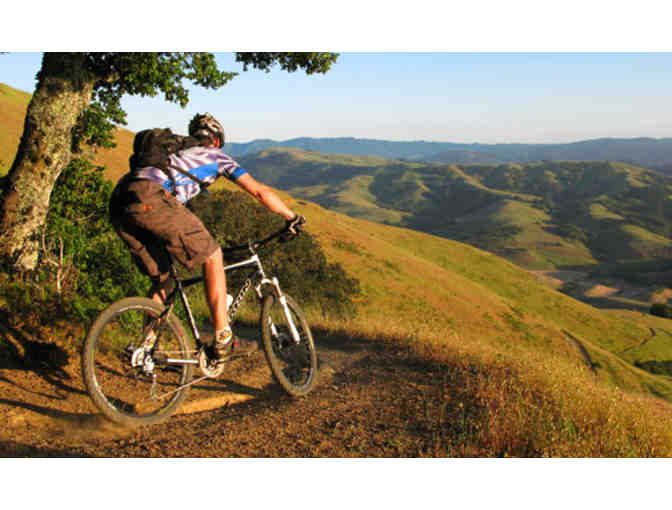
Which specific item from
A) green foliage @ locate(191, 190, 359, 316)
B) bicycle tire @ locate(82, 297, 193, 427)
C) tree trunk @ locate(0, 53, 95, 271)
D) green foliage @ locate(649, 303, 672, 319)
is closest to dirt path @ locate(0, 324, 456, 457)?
bicycle tire @ locate(82, 297, 193, 427)

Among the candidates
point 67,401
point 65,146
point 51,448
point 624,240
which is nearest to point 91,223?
point 65,146

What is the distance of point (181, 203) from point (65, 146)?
4.05m

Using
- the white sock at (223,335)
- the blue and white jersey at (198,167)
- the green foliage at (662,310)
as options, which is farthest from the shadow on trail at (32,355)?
the green foliage at (662,310)

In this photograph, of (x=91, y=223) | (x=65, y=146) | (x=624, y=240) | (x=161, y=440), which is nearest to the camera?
(x=161, y=440)

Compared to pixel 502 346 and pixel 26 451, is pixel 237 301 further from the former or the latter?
pixel 502 346

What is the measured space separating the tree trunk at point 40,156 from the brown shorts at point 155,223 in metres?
3.36

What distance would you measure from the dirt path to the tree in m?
2.03

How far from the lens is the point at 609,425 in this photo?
4.44m

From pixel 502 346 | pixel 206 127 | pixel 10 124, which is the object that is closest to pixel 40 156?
pixel 206 127

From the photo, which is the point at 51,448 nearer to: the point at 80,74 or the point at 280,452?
the point at 280,452

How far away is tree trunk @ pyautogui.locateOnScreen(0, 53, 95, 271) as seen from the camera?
21.7 feet

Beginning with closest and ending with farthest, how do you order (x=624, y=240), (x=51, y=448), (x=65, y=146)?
(x=51, y=448), (x=65, y=146), (x=624, y=240)

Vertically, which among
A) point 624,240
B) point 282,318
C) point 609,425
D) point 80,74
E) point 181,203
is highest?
point 80,74

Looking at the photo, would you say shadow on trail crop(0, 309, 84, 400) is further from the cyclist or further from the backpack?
the backpack
